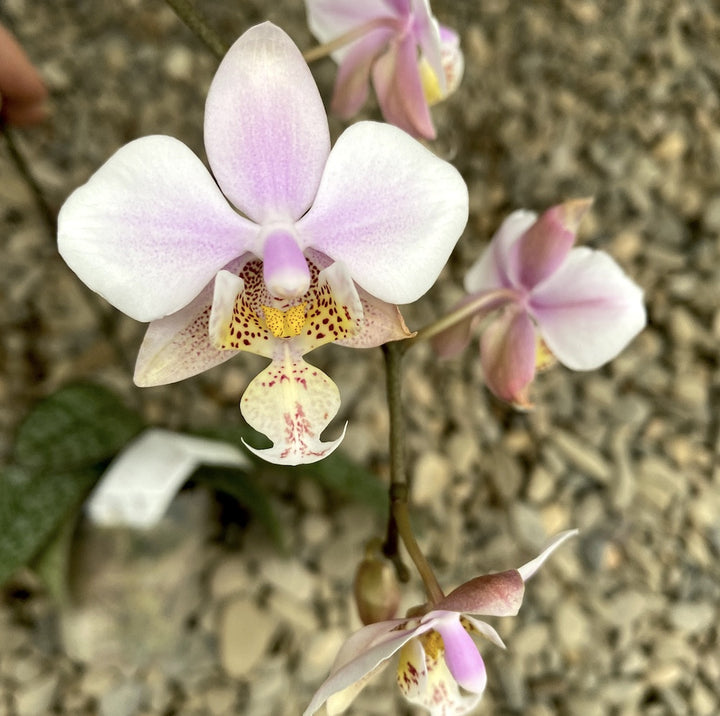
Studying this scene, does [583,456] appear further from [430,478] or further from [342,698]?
[342,698]

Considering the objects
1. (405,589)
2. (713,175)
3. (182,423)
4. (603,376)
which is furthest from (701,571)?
(182,423)

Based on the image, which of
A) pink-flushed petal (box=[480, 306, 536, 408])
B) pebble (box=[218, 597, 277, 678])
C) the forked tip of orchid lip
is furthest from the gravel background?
the forked tip of orchid lip

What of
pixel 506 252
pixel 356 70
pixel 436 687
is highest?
pixel 356 70

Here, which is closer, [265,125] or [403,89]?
[265,125]

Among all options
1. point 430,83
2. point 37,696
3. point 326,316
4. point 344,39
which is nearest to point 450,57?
point 430,83

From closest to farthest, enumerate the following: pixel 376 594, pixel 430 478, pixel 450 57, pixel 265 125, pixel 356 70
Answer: pixel 265 125
pixel 376 594
pixel 356 70
pixel 450 57
pixel 430 478

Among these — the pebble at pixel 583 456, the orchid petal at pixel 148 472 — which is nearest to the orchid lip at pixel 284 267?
the orchid petal at pixel 148 472
